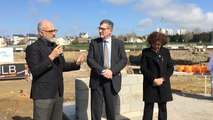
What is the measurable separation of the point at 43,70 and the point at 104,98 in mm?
1594

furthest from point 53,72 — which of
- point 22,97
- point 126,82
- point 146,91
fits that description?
point 22,97

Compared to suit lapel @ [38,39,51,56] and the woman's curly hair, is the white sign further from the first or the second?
suit lapel @ [38,39,51,56]

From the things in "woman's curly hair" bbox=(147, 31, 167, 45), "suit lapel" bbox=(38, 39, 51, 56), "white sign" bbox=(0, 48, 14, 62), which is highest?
"woman's curly hair" bbox=(147, 31, 167, 45)

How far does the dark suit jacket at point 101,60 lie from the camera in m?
5.48

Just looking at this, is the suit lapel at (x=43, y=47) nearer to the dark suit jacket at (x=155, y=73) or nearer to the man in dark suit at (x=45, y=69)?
the man in dark suit at (x=45, y=69)

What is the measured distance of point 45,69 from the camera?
434 centimetres

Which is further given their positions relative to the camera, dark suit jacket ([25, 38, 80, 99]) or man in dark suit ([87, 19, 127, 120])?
man in dark suit ([87, 19, 127, 120])

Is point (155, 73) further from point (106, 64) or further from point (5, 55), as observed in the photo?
point (5, 55)

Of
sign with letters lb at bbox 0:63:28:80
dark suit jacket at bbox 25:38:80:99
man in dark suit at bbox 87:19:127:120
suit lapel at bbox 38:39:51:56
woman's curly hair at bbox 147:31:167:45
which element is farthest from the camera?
sign with letters lb at bbox 0:63:28:80

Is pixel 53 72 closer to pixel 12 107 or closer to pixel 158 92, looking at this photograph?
pixel 158 92

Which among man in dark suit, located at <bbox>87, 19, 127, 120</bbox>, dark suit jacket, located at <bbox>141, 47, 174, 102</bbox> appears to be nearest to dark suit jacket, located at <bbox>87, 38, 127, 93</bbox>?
man in dark suit, located at <bbox>87, 19, 127, 120</bbox>

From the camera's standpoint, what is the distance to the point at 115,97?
5.68 m

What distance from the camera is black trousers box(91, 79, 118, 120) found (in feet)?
18.2

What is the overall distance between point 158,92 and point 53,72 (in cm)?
200
